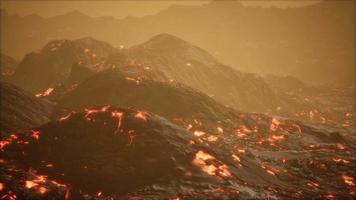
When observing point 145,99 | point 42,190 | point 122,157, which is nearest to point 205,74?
point 145,99

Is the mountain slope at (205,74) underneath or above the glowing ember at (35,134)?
above

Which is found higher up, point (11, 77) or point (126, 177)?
point (11, 77)

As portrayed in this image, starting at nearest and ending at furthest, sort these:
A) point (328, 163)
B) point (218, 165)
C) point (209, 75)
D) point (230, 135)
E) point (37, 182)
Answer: point (37, 182) → point (218, 165) → point (328, 163) → point (230, 135) → point (209, 75)

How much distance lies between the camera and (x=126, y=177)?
51.8 ft

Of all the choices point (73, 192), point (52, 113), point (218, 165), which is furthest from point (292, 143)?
point (52, 113)

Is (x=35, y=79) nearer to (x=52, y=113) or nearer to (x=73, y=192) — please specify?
(x=52, y=113)

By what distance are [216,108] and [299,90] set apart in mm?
105949

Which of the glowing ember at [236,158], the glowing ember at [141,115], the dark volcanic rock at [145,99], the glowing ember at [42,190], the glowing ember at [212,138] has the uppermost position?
the dark volcanic rock at [145,99]

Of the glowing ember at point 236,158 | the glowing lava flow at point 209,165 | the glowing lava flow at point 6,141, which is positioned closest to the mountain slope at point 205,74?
the glowing ember at point 236,158

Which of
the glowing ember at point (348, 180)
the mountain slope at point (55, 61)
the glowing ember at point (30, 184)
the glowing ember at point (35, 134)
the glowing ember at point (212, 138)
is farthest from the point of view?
the mountain slope at point (55, 61)

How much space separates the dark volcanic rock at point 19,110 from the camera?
31.7 metres

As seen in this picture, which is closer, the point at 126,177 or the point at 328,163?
the point at 126,177

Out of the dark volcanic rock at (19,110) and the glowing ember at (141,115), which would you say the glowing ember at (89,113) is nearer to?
the glowing ember at (141,115)

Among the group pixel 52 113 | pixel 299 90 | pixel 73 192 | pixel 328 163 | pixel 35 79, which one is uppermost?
pixel 299 90
